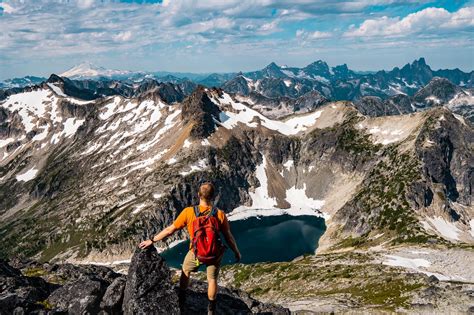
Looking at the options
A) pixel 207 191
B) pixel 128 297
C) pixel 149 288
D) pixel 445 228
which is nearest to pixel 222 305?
pixel 149 288

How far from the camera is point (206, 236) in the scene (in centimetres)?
1911

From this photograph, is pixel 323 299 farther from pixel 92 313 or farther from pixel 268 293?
pixel 92 313

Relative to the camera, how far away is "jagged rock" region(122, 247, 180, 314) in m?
21.0

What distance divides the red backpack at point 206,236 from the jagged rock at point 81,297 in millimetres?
8481

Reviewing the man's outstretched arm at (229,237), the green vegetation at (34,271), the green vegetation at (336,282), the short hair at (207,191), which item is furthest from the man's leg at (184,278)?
the green vegetation at (34,271)

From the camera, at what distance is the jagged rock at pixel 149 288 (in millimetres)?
21000

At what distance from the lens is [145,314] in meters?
20.7

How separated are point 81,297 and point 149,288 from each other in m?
5.46

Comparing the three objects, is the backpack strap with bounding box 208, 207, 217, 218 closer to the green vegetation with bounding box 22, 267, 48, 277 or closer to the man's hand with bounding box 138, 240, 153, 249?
the man's hand with bounding box 138, 240, 153, 249

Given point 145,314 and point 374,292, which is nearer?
point 145,314

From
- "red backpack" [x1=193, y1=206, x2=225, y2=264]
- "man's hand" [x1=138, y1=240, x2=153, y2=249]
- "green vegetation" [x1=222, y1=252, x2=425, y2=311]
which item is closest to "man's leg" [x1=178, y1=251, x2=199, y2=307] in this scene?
"red backpack" [x1=193, y1=206, x2=225, y2=264]

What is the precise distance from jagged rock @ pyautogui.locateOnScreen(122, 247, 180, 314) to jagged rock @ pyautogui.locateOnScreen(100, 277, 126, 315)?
0.99 meters

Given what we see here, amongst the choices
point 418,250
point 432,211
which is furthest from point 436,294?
point 432,211

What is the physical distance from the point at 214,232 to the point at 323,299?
1926 inches
